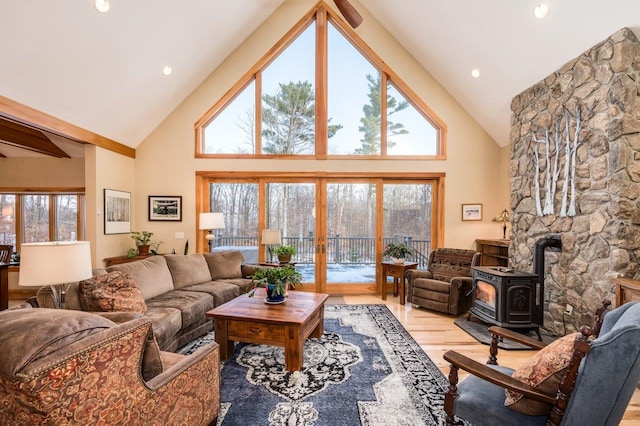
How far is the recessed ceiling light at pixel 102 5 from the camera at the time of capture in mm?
3195

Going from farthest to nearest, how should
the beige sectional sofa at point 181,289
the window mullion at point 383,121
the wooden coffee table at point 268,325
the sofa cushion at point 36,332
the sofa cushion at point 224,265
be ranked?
the window mullion at point 383,121, the sofa cushion at point 224,265, the beige sectional sofa at point 181,289, the wooden coffee table at point 268,325, the sofa cushion at point 36,332

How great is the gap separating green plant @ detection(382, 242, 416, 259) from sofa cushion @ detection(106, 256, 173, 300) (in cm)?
355

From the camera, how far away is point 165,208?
5.54 meters

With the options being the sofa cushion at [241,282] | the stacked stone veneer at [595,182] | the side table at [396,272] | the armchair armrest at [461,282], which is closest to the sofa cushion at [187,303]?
the sofa cushion at [241,282]

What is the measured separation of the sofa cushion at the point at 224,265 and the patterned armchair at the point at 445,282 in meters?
2.87

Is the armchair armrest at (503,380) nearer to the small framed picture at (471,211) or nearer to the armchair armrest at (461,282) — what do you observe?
the armchair armrest at (461,282)

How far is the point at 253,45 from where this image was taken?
5469 mm

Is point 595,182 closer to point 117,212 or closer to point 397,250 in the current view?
point 397,250

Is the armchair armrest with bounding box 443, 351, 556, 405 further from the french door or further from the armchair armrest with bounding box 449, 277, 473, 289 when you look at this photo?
the french door

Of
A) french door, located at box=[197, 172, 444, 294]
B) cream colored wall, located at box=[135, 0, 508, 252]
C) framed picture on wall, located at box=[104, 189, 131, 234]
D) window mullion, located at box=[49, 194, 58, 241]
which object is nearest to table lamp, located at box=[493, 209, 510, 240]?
cream colored wall, located at box=[135, 0, 508, 252]

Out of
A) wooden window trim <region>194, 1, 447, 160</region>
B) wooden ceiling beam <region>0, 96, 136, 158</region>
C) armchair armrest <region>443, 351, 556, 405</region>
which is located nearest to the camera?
armchair armrest <region>443, 351, 556, 405</region>

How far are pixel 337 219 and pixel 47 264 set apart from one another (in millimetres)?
4318

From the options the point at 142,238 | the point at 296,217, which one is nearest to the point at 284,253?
the point at 296,217

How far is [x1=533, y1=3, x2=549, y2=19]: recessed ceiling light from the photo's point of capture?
3.16 meters
